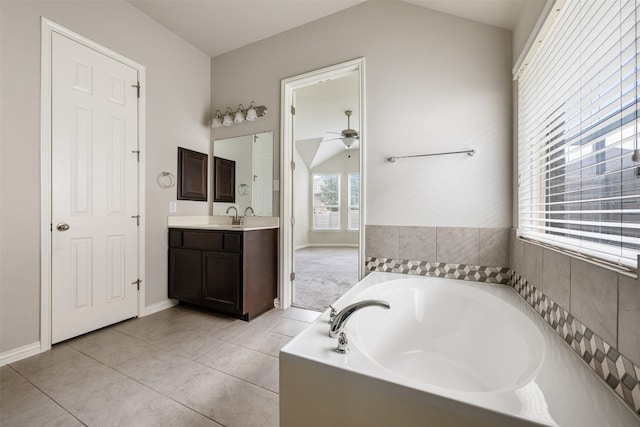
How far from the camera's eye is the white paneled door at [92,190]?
193 cm

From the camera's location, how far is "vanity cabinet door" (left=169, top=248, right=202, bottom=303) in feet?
8.34

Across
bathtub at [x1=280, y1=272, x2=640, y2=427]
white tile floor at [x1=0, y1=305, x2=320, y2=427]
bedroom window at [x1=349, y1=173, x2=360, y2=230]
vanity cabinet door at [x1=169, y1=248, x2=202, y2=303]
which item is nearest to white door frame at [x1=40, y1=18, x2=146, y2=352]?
white tile floor at [x1=0, y1=305, x2=320, y2=427]

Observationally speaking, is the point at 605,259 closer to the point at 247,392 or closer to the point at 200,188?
the point at 247,392

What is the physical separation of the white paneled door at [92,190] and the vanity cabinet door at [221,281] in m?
0.64

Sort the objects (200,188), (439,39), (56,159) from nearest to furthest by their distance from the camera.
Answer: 1. (56,159)
2. (439,39)
3. (200,188)

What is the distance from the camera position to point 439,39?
2.08 meters

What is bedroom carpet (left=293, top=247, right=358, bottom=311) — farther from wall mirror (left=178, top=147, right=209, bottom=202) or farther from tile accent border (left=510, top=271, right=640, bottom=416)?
tile accent border (left=510, top=271, right=640, bottom=416)

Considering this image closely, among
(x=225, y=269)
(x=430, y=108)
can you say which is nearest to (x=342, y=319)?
(x=225, y=269)

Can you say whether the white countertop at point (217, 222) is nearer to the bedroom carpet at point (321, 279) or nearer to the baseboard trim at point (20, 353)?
the bedroom carpet at point (321, 279)

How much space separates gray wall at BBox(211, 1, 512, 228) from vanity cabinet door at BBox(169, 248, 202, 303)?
68.7 inches

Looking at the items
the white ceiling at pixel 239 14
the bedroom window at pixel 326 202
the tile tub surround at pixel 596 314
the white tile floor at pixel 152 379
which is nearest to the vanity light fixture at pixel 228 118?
the white ceiling at pixel 239 14

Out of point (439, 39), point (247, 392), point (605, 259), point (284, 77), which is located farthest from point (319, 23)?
point (247, 392)

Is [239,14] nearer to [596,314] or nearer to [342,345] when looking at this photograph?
[342,345]

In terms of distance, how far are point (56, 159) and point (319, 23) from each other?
2.51 m
